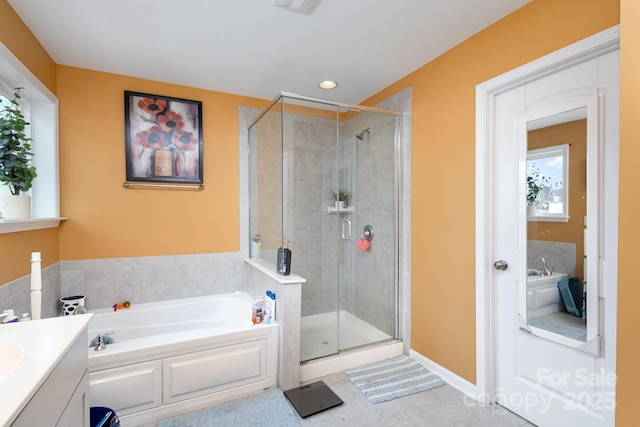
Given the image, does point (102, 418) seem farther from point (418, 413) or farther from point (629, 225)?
point (629, 225)

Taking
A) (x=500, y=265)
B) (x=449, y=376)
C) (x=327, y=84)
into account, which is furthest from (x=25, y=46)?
(x=449, y=376)

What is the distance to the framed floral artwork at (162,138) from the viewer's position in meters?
2.72

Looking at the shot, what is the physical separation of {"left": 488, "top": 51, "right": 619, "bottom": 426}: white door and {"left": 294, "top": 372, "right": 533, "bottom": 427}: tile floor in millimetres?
155

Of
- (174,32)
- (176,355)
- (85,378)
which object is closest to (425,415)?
(176,355)

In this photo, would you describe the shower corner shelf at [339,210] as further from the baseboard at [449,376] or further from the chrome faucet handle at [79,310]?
the chrome faucet handle at [79,310]

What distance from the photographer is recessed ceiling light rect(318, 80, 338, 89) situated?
2861 mm

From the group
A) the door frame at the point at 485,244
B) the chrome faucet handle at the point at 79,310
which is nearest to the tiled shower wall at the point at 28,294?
the chrome faucet handle at the point at 79,310

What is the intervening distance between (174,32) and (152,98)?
3.01 feet

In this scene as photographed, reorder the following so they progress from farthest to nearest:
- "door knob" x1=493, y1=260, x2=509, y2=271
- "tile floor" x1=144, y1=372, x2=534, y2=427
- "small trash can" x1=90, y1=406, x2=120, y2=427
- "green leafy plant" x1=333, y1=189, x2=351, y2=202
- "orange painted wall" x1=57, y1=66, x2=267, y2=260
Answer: "green leafy plant" x1=333, y1=189, x2=351, y2=202 < "orange painted wall" x1=57, y1=66, x2=267, y2=260 < "door knob" x1=493, y1=260, x2=509, y2=271 < "tile floor" x1=144, y1=372, x2=534, y2=427 < "small trash can" x1=90, y1=406, x2=120, y2=427

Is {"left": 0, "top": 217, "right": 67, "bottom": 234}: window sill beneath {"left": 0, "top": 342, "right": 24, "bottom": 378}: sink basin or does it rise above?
above

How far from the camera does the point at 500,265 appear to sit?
200 centimetres

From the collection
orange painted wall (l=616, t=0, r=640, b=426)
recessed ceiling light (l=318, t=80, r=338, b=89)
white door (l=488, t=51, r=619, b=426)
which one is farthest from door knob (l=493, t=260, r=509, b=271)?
recessed ceiling light (l=318, t=80, r=338, b=89)

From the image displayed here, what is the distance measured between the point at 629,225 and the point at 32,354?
202cm

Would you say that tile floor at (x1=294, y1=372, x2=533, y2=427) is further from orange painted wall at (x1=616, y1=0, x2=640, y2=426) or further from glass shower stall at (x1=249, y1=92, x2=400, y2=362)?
orange painted wall at (x1=616, y1=0, x2=640, y2=426)
